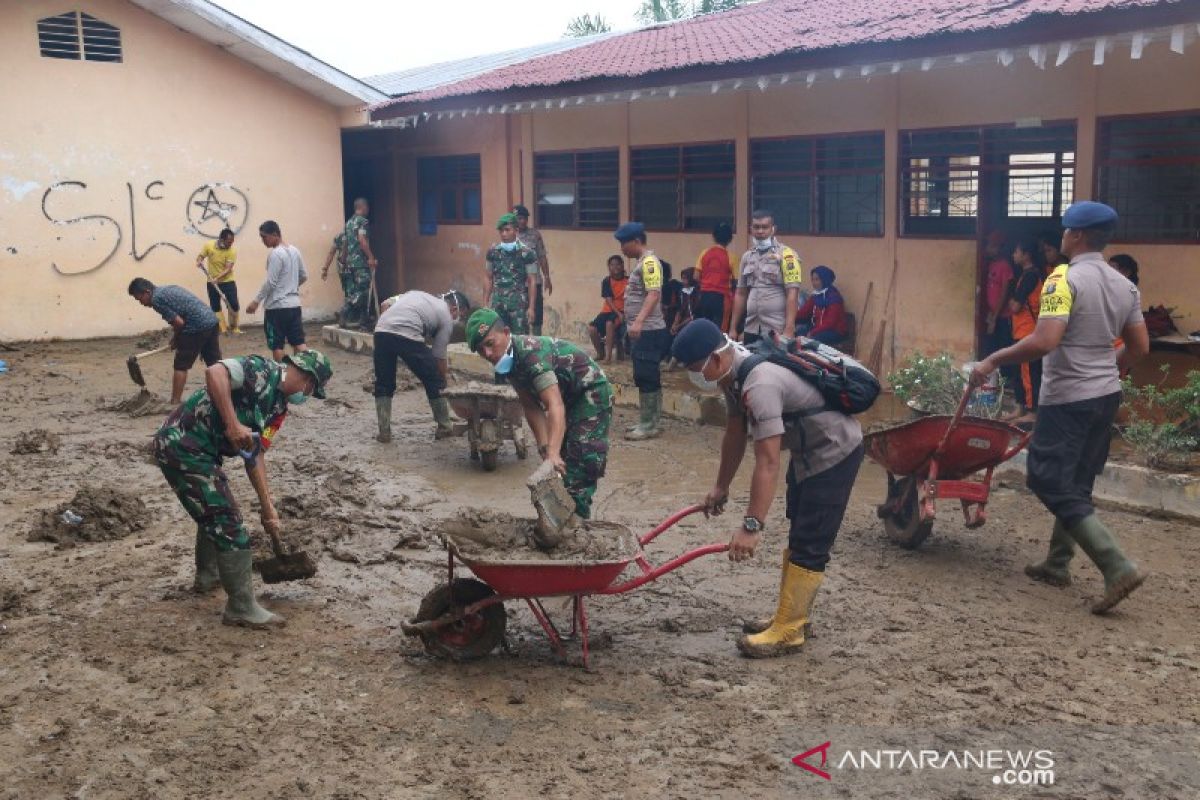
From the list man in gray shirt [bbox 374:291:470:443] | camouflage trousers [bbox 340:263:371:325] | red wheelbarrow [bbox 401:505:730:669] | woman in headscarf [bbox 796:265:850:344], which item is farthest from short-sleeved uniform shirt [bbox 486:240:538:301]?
red wheelbarrow [bbox 401:505:730:669]

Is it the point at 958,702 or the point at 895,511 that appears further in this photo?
the point at 895,511

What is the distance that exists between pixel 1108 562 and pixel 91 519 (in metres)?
6.24

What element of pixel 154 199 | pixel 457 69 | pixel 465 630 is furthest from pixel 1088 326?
pixel 457 69

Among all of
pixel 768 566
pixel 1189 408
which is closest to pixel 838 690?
pixel 768 566

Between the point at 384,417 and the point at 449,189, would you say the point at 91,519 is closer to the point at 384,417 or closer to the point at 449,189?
the point at 384,417

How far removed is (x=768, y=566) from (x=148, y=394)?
7696 mm

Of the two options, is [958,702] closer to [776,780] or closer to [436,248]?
[776,780]

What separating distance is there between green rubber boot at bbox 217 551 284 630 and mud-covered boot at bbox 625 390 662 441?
16.5ft

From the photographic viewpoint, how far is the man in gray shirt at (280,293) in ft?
42.4

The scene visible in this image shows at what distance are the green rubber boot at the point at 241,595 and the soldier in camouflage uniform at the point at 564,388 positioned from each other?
63.9 inches

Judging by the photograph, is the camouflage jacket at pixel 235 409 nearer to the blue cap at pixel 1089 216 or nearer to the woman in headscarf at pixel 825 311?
the blue cap at pixel 1089 216

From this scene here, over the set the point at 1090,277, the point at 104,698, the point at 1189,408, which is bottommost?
the point at 104,698

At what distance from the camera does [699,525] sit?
7957mm

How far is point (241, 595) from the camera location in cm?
612
